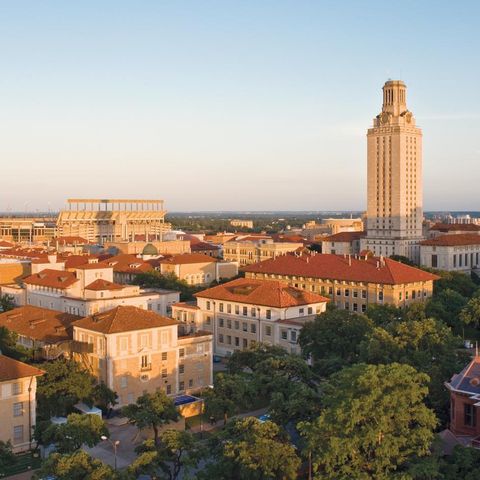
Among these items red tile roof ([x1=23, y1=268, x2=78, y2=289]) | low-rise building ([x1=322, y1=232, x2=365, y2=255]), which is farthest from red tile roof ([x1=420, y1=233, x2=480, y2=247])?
red tile roof ([x1=23, y1=268, x2=78, y2=289])

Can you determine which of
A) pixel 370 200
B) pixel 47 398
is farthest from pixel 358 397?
pixel 370 200

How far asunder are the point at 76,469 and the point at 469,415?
906 inches

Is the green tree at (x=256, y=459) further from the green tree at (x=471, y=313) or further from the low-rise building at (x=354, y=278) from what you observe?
the low-rise building at (x=354, y=278)

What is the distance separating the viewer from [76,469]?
34438mm

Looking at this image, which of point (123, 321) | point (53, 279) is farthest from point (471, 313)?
point (53, 279)

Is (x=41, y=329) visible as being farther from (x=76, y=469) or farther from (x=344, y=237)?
(x=344, y=237)

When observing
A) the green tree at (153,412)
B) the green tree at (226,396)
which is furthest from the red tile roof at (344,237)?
the green tree at (153,412)

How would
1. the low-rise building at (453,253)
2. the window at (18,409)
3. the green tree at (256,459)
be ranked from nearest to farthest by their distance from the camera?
1. the green tree at (256,459)
2. the window at (18,409)
3. the low-rise building at (453,253)

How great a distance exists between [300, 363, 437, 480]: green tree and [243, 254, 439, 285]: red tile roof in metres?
55.7

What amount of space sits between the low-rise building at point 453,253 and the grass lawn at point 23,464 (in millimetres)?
110842

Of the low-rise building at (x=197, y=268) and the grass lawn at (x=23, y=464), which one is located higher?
the low-rise building at (x=197, y=268)

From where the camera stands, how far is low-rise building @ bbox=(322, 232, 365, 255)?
171 metres

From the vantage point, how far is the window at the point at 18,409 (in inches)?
1901

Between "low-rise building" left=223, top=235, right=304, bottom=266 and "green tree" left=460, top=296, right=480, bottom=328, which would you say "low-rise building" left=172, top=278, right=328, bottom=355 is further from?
"low-rise building" left=223, top=235, right=304, bottom=266
